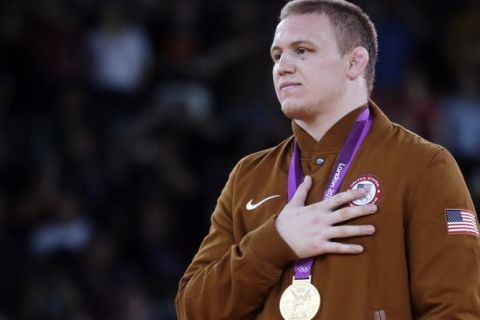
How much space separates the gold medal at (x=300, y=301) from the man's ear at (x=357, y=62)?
27.3 inches

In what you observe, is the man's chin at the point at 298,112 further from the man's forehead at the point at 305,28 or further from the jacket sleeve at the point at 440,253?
the jacket sleeve at the point at 440,253

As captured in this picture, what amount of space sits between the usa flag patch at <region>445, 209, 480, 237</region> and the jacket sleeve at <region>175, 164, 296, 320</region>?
47 cm

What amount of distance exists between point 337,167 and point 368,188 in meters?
0.14

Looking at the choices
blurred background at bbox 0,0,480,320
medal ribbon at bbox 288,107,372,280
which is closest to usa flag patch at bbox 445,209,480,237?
medal ribbon at bbox 288,107,372,280

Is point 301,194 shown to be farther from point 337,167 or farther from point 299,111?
point 299,111

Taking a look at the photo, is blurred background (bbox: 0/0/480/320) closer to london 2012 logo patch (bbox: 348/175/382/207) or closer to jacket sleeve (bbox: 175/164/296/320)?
jacket sleeve (bbox: 175/164/296/320)

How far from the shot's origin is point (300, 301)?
11.5ft

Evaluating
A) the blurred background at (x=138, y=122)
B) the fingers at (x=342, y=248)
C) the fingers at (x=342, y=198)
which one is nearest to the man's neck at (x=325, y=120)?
the fingers at (x=342, y=198)

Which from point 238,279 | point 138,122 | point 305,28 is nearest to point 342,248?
point 238,279

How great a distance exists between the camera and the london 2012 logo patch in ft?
11.5

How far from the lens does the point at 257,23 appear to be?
10.7m

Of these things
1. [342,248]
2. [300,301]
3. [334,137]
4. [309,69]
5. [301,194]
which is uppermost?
[309,69]

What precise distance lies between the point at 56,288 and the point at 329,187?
5.09 meters

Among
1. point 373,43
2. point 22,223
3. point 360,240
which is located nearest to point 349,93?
point 373,43
